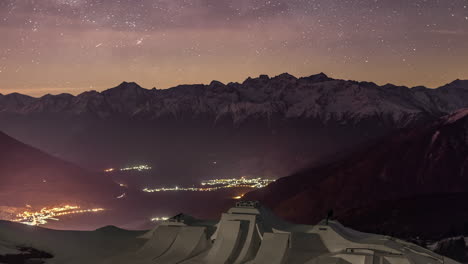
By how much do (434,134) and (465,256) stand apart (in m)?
78.8

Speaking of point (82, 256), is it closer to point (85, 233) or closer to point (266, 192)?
point (85, 233)

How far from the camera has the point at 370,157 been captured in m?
154

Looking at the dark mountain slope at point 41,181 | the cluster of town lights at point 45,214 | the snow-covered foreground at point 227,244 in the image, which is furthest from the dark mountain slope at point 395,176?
the snow-covered foreground at point 227,244

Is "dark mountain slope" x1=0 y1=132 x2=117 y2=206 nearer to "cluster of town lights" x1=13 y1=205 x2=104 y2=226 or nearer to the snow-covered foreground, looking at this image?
"cluster of town lights" x1=13 y1=205 x2=104 y2=226

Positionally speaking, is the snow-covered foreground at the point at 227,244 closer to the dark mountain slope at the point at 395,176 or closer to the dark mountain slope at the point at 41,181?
the dark mountain slope at the point at 395,176

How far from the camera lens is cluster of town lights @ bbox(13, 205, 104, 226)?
124m

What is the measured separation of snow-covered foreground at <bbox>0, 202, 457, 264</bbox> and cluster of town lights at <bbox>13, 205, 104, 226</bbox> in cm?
6283

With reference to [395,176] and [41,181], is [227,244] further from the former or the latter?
[41,181]

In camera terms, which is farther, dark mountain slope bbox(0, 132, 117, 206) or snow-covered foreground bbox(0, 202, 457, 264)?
dark mountain slope bbox(0, 132, 117, 206)

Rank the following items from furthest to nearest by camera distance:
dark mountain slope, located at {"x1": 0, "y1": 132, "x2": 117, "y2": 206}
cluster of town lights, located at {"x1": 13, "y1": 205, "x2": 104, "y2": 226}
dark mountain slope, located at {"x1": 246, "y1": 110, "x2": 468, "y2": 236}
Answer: dark mountain slope, located at {"x1": 0, "y1": 132, "x2": 117, "y2": 206} < dark mountain slope, located at {"x1": 246, "y1": 110, "x2": 468, "y2": 236} < cluster of town lights, located at {"x1": 13, "y1": 205, "x2": 104, "y2": 226}

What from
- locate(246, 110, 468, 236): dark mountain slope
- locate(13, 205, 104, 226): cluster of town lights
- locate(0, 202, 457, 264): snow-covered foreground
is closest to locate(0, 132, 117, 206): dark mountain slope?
locate(13, 205, 104, 226): cluster of town lights

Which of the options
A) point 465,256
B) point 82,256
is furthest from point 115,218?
point 465,256

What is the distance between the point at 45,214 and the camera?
134875 mm

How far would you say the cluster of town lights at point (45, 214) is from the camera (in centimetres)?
12445
